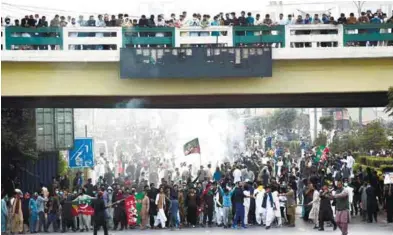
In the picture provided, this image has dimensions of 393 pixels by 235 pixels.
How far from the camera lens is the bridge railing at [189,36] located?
666 inches

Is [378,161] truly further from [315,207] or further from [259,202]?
[259,202]

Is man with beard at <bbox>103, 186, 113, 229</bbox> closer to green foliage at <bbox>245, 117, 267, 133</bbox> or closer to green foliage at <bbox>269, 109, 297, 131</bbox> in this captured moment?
green foliage at <bbox>269, 109, 297, 131</bbox>

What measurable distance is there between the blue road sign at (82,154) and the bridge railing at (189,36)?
2.60 metres

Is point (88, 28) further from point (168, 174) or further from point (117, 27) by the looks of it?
point (168, 174)

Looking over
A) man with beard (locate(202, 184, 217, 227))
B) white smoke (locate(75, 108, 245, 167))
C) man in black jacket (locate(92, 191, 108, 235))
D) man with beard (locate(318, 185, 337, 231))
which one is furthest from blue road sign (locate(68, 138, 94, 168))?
white smoke (locate(75, 108, 245, 167))

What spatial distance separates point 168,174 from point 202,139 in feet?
31.2

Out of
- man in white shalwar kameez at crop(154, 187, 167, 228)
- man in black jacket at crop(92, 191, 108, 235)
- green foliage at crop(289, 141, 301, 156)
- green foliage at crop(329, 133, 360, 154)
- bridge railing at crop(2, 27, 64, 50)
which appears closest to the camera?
man in black jacket at crop(92, 191, 108, 235)

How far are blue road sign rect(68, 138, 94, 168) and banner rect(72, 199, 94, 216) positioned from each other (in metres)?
1.41

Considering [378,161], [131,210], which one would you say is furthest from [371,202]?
[378,161]

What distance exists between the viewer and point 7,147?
65.8ft

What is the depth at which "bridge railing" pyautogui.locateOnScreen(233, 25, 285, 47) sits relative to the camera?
17125 mm

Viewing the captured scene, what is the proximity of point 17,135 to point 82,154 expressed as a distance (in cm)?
317

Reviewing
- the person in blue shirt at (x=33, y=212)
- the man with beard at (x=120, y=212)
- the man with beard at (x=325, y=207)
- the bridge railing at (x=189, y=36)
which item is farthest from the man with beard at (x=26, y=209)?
the man with beard at (x=325, y=207)

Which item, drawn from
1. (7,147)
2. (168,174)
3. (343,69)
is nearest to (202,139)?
(168,174)
